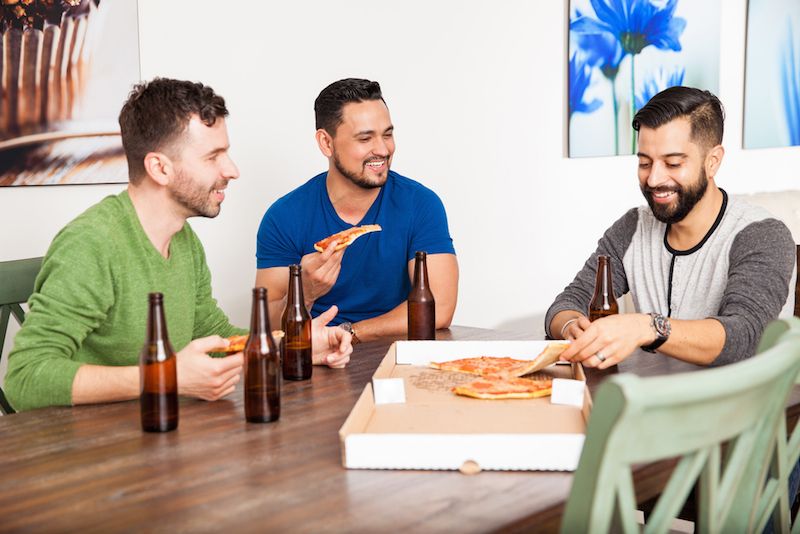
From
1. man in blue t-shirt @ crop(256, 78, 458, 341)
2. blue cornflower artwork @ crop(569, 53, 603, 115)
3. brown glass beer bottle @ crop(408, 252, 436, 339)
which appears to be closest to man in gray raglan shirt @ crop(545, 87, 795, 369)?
brown glass beer bottle @ crop(408, 252, 436, 339)

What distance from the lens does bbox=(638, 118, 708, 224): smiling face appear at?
210 cm

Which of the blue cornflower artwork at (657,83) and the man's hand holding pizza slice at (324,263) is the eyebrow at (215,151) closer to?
the man's hand holding pizza slice at (324,263)

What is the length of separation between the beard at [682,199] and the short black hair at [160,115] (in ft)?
3.59

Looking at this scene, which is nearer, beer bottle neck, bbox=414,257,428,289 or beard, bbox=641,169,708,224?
beer bottle neck, bbox=414,257,428,289

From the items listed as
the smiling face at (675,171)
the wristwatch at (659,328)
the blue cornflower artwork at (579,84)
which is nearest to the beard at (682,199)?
the smiling face at (675,171)

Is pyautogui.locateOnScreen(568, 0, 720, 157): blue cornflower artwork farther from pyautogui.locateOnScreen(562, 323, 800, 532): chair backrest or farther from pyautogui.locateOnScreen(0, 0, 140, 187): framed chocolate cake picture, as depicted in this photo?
pyautogui.locateOnScreen(562, 323, 800, 532): chair backrest

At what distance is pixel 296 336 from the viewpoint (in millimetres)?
1712

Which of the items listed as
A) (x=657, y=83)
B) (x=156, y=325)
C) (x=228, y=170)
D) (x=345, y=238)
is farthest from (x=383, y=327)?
(x=657, y=83)

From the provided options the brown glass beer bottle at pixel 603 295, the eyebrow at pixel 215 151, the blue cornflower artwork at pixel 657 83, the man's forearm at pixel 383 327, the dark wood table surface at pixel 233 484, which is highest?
the blue cornflower artwork at pixel 657 83

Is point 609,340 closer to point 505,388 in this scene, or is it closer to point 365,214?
point 505,388

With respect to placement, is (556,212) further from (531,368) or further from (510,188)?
(531,368)

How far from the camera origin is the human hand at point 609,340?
1608 millimetres

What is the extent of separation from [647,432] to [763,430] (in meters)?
0.29

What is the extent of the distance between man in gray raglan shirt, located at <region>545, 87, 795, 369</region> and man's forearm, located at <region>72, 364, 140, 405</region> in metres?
0.89
